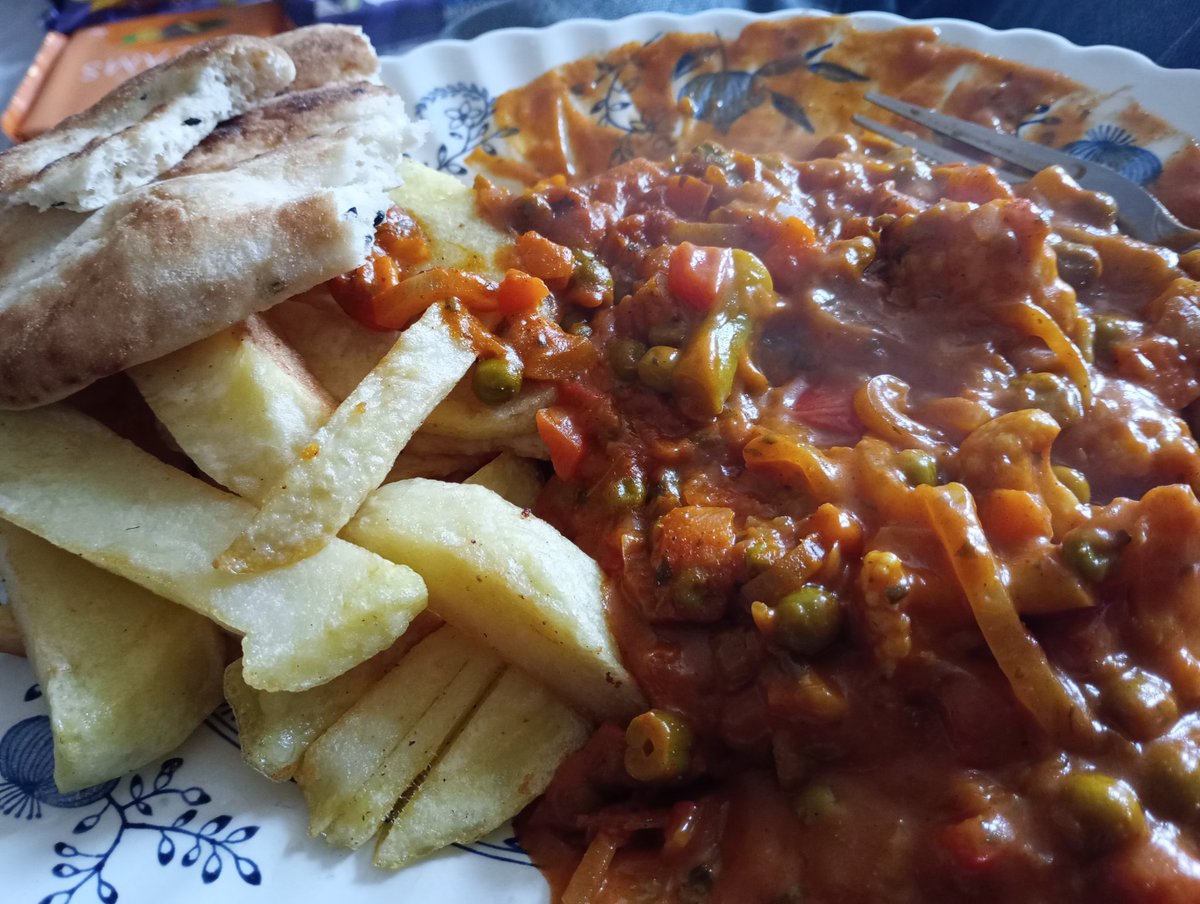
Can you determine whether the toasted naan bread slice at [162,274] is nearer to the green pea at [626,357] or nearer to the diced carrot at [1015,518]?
the green pea at [626,357]

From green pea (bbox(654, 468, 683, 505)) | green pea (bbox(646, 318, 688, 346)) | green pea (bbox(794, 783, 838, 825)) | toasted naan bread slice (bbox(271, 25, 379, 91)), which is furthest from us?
toasted naan bread slice (bbox(271, 25, 379, 91))

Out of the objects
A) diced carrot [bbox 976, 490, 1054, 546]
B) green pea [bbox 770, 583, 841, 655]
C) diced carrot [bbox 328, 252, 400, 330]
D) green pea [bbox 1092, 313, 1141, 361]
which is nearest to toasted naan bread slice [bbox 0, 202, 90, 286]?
diced carrot [bbox 328, 252, 400, 330]

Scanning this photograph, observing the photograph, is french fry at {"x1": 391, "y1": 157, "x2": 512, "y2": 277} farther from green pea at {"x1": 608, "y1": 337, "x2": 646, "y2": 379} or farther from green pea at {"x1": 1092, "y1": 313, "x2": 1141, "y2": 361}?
green pea at {"x1": 1092, "y1": 313, "x2": 1141, "y2": 361}

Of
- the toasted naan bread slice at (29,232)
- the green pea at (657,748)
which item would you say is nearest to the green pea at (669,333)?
the green pea at (657,748)

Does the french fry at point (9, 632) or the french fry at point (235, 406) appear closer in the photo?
the french fry at point (235, 406)

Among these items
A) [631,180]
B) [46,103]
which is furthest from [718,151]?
[46,103]

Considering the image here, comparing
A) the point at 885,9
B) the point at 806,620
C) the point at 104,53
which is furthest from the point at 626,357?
the point at 104,53

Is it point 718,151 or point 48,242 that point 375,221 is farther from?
point 718,151

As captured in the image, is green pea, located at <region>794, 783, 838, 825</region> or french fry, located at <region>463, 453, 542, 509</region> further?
french fry, located at <region>463, 453, 542, 509</region>
